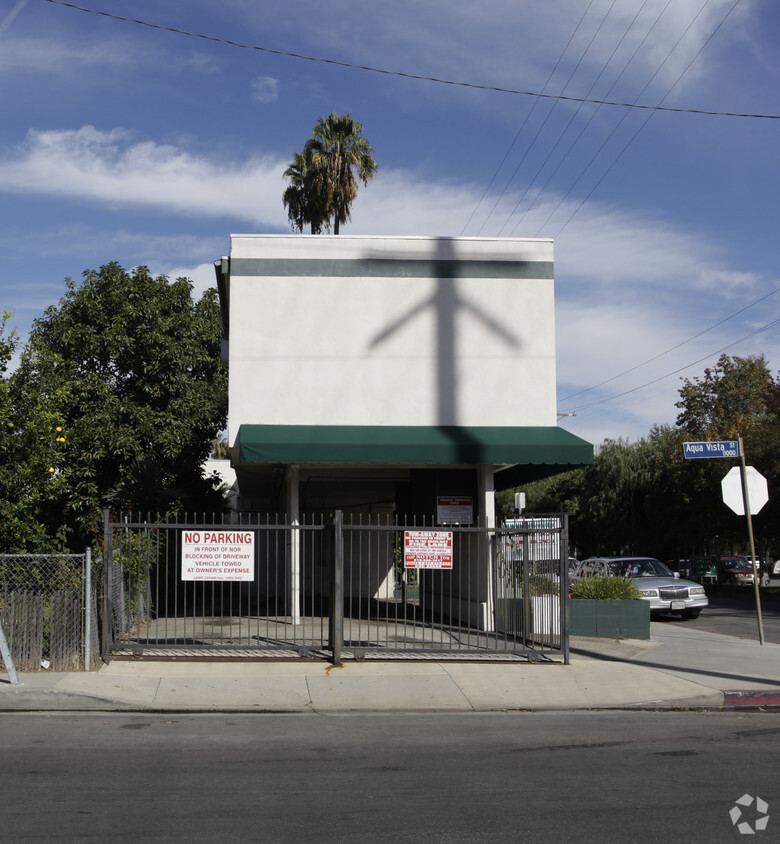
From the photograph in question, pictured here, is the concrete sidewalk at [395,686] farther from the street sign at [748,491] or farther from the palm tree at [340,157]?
the palm tree at [340,157]

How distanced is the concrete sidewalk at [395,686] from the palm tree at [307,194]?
2596cm

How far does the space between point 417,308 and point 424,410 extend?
1.97 meters

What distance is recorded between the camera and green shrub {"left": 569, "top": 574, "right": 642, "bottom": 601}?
1656cm

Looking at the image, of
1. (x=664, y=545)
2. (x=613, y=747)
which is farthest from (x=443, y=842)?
(x=664, y=545)

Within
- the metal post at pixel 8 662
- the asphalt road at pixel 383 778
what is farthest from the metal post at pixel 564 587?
the metal post at pixel 8 662

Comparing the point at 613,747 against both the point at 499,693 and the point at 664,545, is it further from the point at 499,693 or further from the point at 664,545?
the point at 664,545

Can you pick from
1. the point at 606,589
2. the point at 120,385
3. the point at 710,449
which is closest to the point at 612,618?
the point at 606,589

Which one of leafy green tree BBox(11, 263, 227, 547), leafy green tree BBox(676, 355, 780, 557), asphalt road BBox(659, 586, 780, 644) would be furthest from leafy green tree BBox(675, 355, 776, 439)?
leafy green tree BBox(11, 263, 227, 547)

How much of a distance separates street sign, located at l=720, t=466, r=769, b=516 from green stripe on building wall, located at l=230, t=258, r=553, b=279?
510 cm

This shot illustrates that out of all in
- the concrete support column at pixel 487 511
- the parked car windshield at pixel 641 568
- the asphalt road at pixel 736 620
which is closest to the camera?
the concrete support column at pixel 487 511

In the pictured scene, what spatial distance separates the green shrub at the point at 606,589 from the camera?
652 inches

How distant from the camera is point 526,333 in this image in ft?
57.3

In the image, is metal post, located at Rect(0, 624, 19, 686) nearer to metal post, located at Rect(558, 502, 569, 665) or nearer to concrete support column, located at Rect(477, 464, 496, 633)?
metal post, located at Rect(558, 502, 569, 665)

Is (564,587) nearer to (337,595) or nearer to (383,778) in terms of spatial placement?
(337,595)
